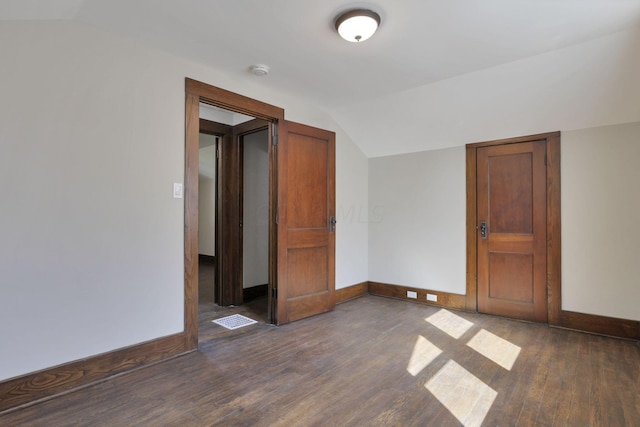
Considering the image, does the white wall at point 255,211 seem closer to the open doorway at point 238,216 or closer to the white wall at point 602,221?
A: the open doorway at point 238,216

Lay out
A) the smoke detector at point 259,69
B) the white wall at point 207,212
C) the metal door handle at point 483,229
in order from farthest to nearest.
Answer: the white wall at point 207,212
the metal door handle at point 483,229
the smoke detector at point 259,69

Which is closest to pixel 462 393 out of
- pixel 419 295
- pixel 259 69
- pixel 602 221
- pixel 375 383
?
pixel 375 383

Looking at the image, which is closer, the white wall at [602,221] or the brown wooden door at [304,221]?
the white wall at [602,221]

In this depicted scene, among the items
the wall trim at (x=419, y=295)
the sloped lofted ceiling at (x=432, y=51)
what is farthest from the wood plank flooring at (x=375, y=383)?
the sloped lofted ceiling at (x=432, y=51)

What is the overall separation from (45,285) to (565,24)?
381cm

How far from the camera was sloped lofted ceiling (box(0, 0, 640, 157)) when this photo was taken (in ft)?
6.59

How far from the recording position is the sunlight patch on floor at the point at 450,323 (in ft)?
10.3

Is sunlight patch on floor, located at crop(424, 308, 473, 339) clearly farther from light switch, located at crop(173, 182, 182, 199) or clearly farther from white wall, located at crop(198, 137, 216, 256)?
white wall, located at crop(198, 137, 216, 256)

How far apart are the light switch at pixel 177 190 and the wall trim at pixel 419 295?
3.03 m

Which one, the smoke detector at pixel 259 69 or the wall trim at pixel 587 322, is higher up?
the smoke detector at pixel 259 69

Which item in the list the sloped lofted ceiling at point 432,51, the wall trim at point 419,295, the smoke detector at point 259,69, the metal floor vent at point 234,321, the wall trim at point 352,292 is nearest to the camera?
the sloped lofted ceiling at point 432,51

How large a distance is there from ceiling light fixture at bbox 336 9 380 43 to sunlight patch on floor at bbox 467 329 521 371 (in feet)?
8.56

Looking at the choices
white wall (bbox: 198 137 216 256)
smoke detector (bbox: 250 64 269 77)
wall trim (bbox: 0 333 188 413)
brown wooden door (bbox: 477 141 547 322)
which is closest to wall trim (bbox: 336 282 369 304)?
brown wooden door (bbox: 477 141 547 322)

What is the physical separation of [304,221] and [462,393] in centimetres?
219
